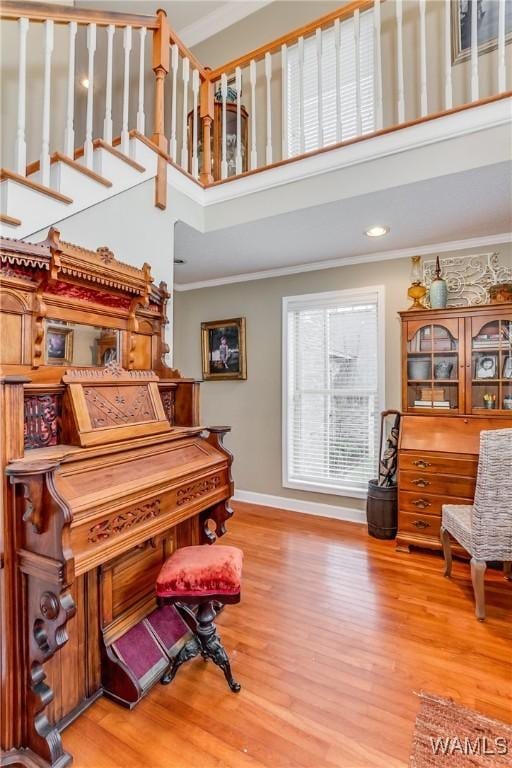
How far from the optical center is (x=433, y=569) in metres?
2.73

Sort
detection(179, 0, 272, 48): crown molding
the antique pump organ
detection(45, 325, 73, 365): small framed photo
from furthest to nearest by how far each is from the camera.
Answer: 1. detection(179, 0, 272, 48): crown molding
2. detection(45, 325, 73, 365): small framed photo
3. the antique pump organ

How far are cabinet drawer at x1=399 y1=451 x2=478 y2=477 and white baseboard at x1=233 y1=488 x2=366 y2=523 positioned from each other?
876mm

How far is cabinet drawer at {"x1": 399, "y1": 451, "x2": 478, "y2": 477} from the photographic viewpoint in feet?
9.29

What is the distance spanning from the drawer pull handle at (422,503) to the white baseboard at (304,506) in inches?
28.2

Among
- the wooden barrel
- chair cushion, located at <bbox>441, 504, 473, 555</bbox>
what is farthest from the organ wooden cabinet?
chair cushion, located at <bbox>441, 504, 473, 555</bbox>

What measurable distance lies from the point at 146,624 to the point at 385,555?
1.95 m

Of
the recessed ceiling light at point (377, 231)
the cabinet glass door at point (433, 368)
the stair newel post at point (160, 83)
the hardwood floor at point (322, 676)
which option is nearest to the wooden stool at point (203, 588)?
the hardwood floor at point (322, 676)

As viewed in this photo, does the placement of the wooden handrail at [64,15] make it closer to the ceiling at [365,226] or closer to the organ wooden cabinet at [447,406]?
the ceiling at [365,226]

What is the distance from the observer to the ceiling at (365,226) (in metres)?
2.33

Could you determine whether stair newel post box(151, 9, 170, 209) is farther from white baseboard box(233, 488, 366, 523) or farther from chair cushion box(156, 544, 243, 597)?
white baseboard box(233, 488, 366, 523)

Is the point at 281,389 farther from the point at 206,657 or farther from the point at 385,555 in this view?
the point at 206,657

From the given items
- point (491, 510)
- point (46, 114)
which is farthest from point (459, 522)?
point (46, 114)

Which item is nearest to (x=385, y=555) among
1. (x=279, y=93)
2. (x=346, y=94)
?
(x=346, y=94)

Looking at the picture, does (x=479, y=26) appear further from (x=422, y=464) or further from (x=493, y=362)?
(x=422, y=464)
